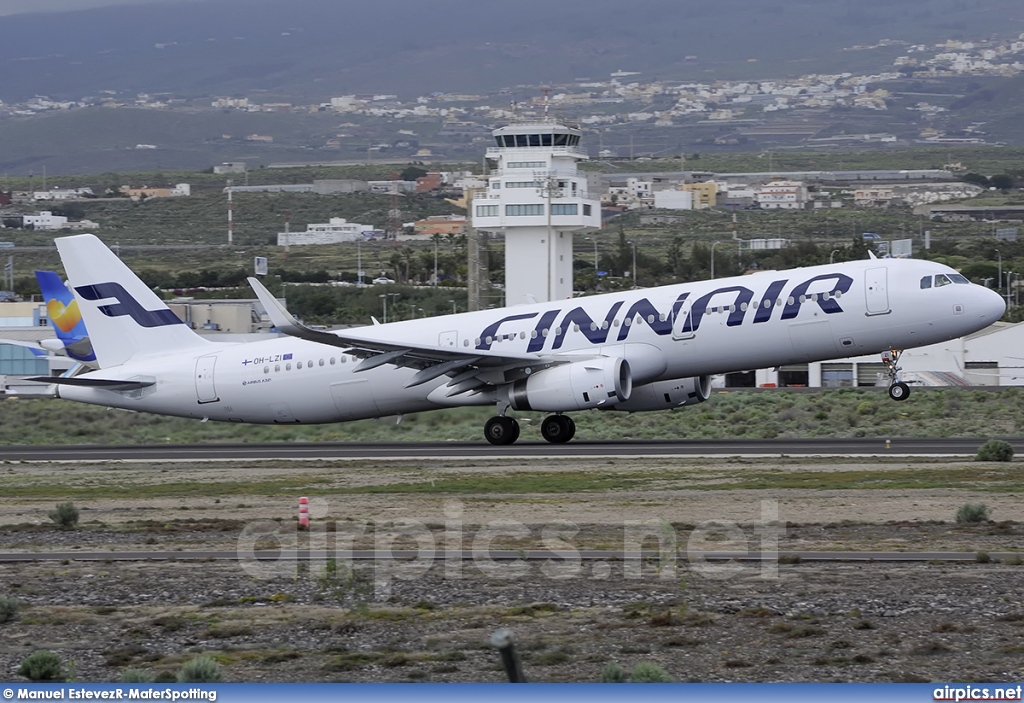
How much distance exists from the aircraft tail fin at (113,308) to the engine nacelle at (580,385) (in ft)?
32.1

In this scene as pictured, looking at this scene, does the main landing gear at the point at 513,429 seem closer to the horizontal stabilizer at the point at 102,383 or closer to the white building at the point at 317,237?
the horizontal stabilizer at the point at 102,383

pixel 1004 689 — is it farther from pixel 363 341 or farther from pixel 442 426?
pixel 442 426

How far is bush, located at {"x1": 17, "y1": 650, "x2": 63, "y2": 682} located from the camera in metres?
12.2

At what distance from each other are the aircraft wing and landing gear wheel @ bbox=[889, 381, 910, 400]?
279 inches

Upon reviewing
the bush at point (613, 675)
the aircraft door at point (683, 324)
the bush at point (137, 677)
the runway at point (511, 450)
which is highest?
the aircraft door at point (683, 324)

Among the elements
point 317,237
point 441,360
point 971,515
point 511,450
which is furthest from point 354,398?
point 317,237

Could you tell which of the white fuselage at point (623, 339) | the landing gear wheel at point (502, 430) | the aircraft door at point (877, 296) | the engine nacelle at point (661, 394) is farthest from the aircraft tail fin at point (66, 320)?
the aircraft door at point (877, 296)

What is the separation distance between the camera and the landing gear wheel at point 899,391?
3319cm

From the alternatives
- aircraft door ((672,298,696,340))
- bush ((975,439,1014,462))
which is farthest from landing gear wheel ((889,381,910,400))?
aircraft door ((672,298,696,340))

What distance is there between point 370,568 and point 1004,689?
8.88 m

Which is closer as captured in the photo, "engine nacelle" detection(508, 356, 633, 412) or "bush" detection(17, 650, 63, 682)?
"bush" detection(17, 650, 63, 682)

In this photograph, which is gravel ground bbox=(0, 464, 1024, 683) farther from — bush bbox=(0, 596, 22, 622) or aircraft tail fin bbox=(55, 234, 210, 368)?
aircraft tail fin bbox=(55, 234, 210, 368)

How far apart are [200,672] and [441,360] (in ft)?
76.6

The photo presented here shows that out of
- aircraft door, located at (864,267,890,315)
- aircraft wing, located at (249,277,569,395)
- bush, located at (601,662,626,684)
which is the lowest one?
bush, located at (601,662,626,684)
